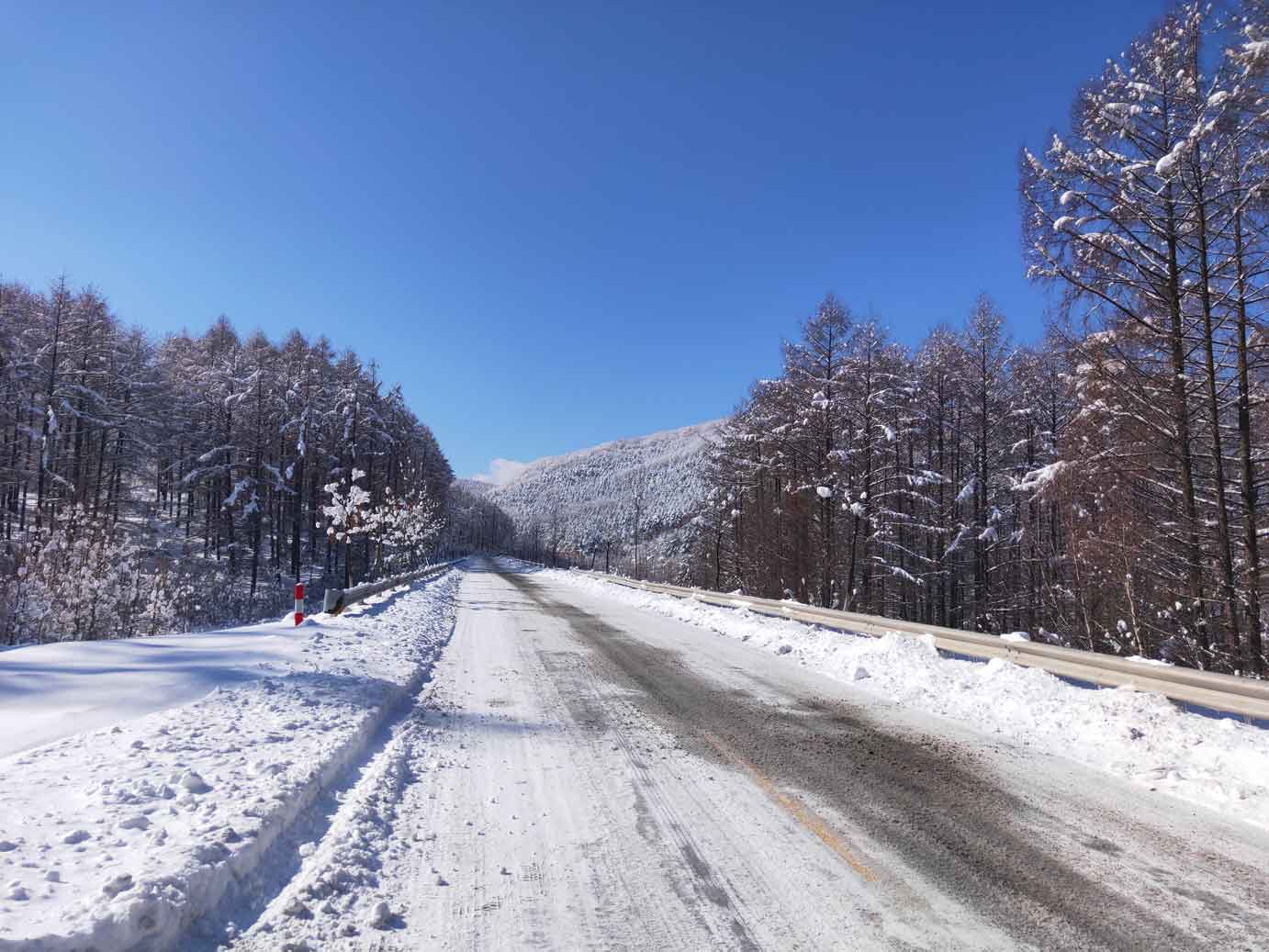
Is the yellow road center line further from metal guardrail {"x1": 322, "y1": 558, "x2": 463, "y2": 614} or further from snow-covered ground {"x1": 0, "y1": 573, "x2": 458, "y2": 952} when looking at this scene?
metal guardrail {"x1": 322, "y1": 558, "x2": 463, "y2": 614}

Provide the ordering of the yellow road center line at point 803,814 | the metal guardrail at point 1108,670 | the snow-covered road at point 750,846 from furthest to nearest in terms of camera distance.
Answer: the metal guardrail at point 1108,670 → the yellow road center line at point 803,814 → the snow-covered road at point 750,846

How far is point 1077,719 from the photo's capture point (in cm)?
673

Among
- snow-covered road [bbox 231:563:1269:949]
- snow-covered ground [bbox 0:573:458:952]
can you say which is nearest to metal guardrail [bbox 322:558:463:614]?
snow-covered ground [bbox 0:573:458:952]

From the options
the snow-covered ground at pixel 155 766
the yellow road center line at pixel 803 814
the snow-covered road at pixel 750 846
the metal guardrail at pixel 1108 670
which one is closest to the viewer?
the snow-covered ground at pixel 155 766

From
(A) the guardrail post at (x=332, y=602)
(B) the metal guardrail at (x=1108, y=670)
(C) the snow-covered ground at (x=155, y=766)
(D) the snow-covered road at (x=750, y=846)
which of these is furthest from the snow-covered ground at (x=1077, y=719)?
(A) the guardrail post at (x=332, y=602)

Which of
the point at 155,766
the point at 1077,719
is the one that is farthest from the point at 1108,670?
the point at 155,766

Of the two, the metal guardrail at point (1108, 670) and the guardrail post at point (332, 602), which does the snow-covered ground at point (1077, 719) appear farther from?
the guardrail post at point (332, 602)

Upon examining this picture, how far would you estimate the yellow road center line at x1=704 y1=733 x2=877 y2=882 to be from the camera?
12.8 ft

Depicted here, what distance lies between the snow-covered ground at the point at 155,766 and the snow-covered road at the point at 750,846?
411mm

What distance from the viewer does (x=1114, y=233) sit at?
974 centimetres

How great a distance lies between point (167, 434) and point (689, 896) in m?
43.9

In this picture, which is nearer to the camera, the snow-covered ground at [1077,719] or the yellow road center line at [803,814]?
the yellow road center line at [803,814]

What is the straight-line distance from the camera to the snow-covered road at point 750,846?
3199 mm

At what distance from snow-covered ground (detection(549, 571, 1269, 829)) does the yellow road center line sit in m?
3.09
